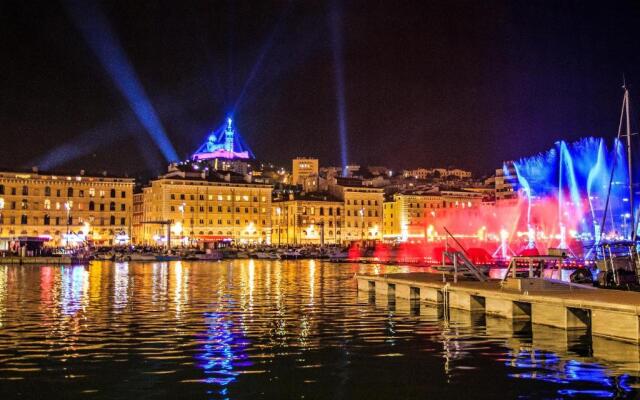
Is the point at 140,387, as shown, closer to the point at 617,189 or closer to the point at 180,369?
the point at 180,369

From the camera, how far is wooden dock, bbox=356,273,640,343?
83.3 feet

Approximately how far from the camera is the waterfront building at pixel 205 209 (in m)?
164

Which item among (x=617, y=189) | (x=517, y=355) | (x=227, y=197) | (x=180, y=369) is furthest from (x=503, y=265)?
(x=227, y=197)

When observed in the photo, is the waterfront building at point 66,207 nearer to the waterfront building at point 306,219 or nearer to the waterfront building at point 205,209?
the waterfront building at point 205,209

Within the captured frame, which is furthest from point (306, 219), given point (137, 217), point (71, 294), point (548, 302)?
point (548, 302)

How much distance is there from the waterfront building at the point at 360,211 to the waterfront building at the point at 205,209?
1992cm

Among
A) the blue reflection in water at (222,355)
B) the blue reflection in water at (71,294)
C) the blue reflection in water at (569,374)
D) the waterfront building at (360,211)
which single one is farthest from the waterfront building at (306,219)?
the blue reflection in water at (569,374)

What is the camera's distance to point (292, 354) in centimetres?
2356

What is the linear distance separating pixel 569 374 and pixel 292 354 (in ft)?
25.8

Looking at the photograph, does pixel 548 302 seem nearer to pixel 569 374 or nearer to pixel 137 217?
pixel 569 374

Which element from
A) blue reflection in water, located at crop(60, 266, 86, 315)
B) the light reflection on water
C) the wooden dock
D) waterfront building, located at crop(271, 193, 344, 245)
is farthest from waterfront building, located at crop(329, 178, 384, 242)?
the light reflection on water

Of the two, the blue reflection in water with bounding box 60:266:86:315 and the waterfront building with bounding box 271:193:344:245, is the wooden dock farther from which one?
the waterfront building with bounding box 271:193:344:245

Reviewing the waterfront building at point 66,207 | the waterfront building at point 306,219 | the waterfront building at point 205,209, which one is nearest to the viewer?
the waterfront building at point 66,207

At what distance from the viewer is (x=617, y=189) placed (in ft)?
390
